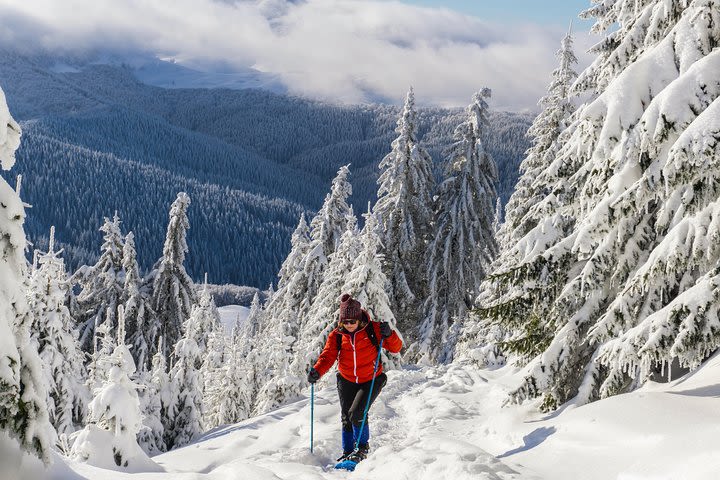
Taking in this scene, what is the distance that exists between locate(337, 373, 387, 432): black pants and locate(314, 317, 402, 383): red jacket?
0.11 meters

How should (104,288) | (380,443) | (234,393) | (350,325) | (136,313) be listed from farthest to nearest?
(136,313) < (104,288) < (234,393) < (380,443) < (350,325)

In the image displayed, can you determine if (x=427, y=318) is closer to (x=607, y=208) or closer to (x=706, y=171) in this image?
(x=607, y=208)

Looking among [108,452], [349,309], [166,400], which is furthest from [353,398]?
[166,400]

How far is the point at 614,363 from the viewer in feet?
23.7

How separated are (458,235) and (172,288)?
14377 millimetres

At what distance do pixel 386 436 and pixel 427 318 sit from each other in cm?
1805

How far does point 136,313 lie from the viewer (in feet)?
90.9

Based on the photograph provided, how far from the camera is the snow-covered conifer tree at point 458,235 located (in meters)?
27.0

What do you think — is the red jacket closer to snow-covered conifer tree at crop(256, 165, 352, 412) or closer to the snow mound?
the snow mound

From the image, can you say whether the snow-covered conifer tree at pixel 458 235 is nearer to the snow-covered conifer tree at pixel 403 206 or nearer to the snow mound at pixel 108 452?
the snow-covered conifer tree at pixel 403 206

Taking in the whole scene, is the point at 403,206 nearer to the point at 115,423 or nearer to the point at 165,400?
the point at 165,400

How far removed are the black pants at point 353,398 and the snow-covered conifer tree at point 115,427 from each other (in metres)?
2.88

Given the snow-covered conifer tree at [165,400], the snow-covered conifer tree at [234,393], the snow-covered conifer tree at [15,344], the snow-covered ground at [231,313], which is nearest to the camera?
the snow-covered conifer tree at [15,344]

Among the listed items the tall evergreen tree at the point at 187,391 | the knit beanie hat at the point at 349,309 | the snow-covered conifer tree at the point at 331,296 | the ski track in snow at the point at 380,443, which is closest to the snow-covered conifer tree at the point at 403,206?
the snow-covered conifer tree at the point at 331,296
